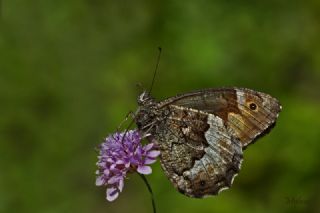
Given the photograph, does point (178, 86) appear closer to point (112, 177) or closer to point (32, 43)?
point (32, 43)

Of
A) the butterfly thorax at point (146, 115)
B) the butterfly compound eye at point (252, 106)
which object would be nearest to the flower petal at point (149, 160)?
the butterfly thorax at point (146, 115)

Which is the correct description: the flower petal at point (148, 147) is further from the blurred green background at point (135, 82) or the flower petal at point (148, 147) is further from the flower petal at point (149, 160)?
the blurred green background at point (135, 82)

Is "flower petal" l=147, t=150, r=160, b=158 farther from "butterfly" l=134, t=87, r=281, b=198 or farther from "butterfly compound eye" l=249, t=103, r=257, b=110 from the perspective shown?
"butterfly compound eye" l=249, t=103, r=257, b=110

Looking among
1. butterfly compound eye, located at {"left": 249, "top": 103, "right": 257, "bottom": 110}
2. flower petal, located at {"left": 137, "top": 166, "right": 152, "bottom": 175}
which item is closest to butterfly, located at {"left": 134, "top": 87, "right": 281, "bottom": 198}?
butterfly compound eye, located at {"left": 249, "top": 103, "right": 257, "bottom": 110}

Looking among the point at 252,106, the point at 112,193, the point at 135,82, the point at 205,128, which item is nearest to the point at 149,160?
the point at 112,193

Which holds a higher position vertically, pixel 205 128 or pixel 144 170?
pixel 205 128

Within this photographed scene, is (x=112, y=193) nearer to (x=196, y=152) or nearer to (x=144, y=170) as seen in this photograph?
(x=144, y=170)
